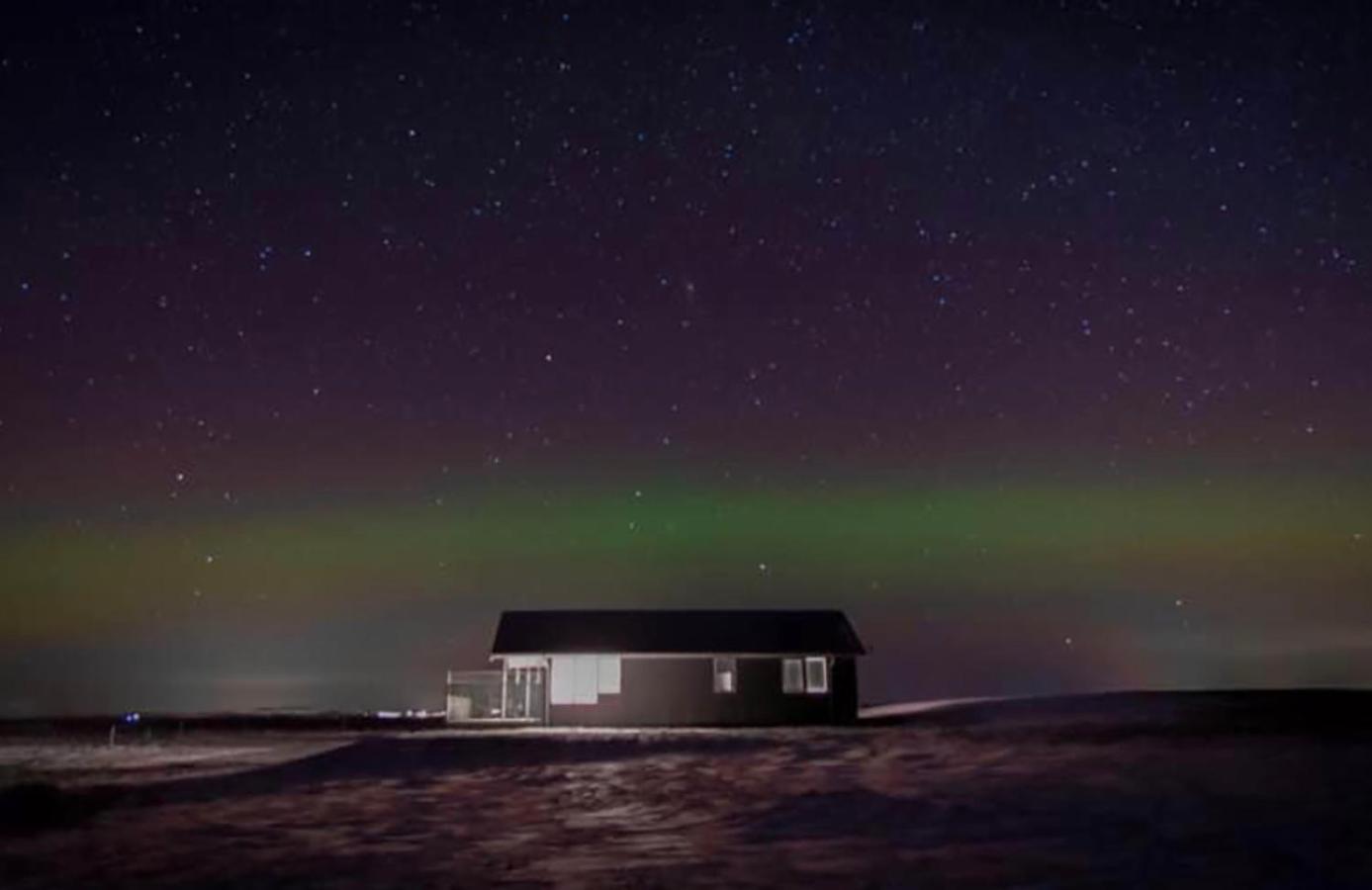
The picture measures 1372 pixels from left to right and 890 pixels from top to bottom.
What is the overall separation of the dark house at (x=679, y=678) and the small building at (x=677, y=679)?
29 millimetres

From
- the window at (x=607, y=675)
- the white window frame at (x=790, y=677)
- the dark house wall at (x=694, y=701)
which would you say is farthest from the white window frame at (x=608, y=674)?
the white window frame at (x=790, y=677)

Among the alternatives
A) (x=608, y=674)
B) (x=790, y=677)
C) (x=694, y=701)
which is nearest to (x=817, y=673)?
(x=790, y=677)

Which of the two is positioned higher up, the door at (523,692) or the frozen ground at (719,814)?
the door at (523,692)

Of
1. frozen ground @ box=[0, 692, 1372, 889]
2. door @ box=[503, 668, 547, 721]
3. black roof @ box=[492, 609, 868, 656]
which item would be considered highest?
black roof @ box=[492, 609, 868, 656]

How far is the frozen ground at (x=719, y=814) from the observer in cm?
1152

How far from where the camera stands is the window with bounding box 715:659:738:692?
39.6m

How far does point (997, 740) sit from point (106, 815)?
1781 centimetres

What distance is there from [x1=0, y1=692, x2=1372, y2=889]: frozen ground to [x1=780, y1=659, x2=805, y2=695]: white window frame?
401 inches

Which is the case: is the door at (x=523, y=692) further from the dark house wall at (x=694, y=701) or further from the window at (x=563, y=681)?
the dark house wall at (x=694, y=701)

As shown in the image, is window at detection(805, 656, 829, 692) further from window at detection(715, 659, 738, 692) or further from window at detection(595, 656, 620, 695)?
window at detection(595, 656, 620, 695)

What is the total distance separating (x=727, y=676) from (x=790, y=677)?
1.88 m

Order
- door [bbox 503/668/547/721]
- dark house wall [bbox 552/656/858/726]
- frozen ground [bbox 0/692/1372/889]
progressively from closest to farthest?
frozen ground [bbox 0/692/1372/889] < dark house wall [bbox 552/656/858/726] < door [bbox 503/668/547/721]

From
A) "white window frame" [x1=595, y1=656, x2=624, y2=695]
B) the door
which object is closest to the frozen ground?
"white window frame" [x1=595, y1=656, x2=624, y2=695]

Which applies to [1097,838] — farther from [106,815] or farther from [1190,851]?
[106,815]
